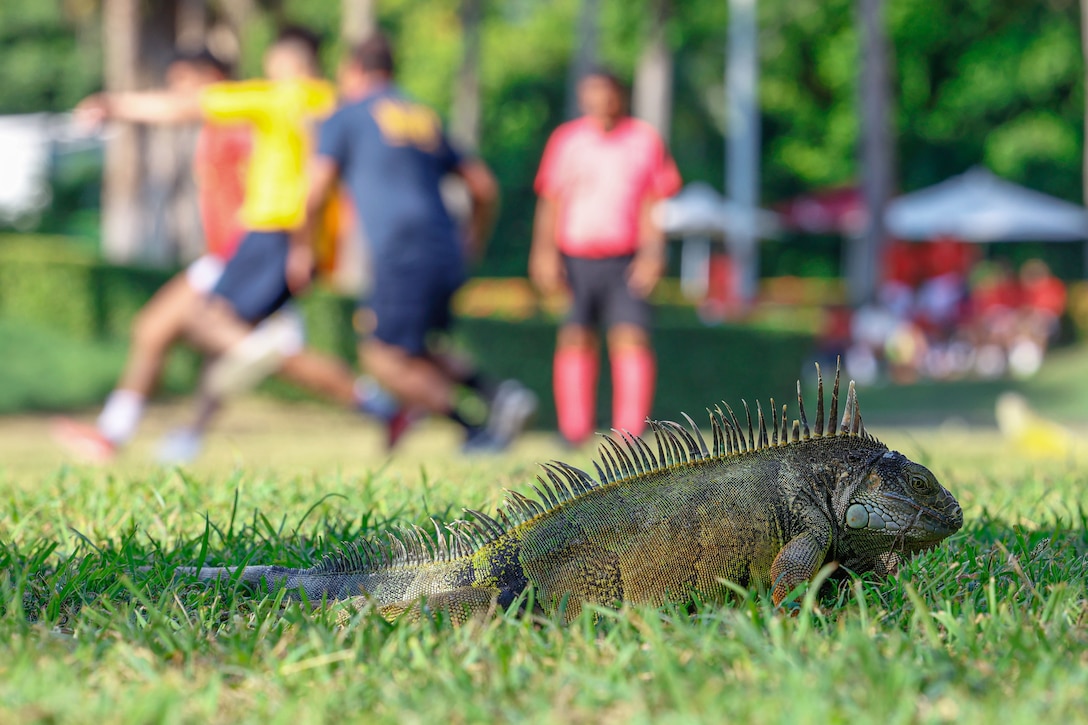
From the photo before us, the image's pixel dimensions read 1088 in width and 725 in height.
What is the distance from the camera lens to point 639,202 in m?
8.18

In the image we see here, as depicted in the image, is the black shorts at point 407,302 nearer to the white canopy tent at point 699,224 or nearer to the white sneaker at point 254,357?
the white sneaker at point 254,357

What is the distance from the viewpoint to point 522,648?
8.55ft

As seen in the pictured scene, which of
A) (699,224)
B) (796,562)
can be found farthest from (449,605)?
(699,224)

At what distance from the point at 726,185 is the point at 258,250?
39.0 meters

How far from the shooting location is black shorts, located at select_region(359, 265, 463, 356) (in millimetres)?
7320

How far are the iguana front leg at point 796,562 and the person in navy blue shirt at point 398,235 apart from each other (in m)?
4.62

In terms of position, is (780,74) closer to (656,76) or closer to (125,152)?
(656,76)

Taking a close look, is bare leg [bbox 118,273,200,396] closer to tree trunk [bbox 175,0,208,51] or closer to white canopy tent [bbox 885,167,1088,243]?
white canopy tent [bbox 885,167,1088,243]

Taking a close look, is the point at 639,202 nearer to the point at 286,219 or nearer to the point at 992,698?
the point at 286,219

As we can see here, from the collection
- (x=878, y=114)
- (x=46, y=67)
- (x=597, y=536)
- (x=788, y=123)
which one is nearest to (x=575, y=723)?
(x=597, y=536)

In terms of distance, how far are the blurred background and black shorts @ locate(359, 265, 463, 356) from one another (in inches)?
20.7

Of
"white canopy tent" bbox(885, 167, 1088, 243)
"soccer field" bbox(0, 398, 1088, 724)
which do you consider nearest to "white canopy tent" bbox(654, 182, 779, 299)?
"white canopy tent" bbox(885, 167, 1088, 243)

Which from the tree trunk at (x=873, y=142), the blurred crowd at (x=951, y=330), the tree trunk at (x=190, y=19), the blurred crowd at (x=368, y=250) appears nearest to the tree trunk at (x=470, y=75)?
the tree trunk at (x=190, y=19)

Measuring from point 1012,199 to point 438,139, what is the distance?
26.1m
